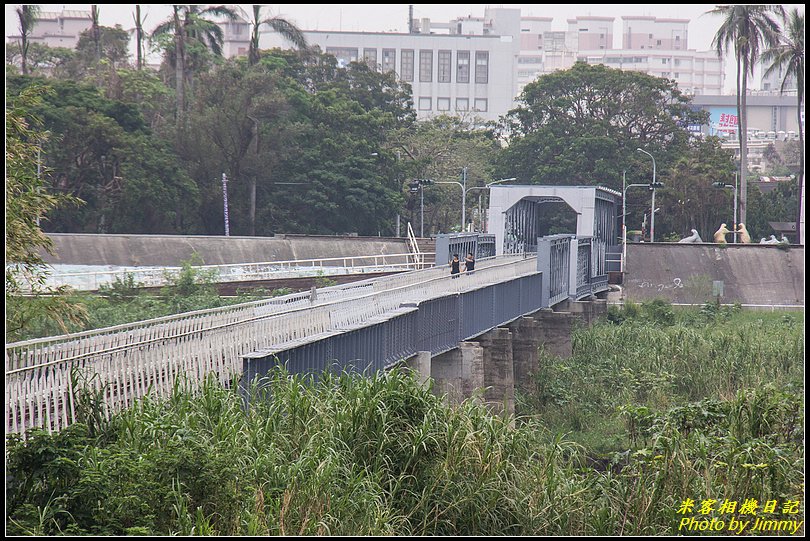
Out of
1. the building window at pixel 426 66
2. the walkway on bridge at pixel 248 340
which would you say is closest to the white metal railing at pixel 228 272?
the walkway on bridge at pixel 248 340

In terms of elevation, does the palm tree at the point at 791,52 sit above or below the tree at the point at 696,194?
above

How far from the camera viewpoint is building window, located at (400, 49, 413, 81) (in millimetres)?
126875

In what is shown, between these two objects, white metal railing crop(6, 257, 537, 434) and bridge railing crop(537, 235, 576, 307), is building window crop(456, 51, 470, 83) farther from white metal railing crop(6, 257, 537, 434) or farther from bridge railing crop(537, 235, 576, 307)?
white metal railing crop(6, 257, 537, 434)

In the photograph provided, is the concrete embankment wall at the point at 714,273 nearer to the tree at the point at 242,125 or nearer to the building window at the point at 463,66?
the tree at the point at 242,125

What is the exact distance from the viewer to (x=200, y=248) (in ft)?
154

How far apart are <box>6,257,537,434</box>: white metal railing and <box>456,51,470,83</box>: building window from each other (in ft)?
367

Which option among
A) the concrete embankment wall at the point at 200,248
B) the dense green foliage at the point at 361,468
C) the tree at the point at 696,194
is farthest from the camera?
the tree at the point at 696,194

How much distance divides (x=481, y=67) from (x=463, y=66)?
221cm

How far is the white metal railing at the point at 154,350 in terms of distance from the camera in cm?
977

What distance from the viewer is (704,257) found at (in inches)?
1997

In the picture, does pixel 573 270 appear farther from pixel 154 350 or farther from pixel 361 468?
pixel 361 468

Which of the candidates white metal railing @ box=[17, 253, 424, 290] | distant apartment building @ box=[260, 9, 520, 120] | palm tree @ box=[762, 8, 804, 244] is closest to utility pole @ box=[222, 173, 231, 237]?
white metal railing @ box=[17, 253, 424, 290]

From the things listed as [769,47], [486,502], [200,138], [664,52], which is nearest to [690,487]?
[486,502]

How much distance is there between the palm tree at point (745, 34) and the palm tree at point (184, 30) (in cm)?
2984
